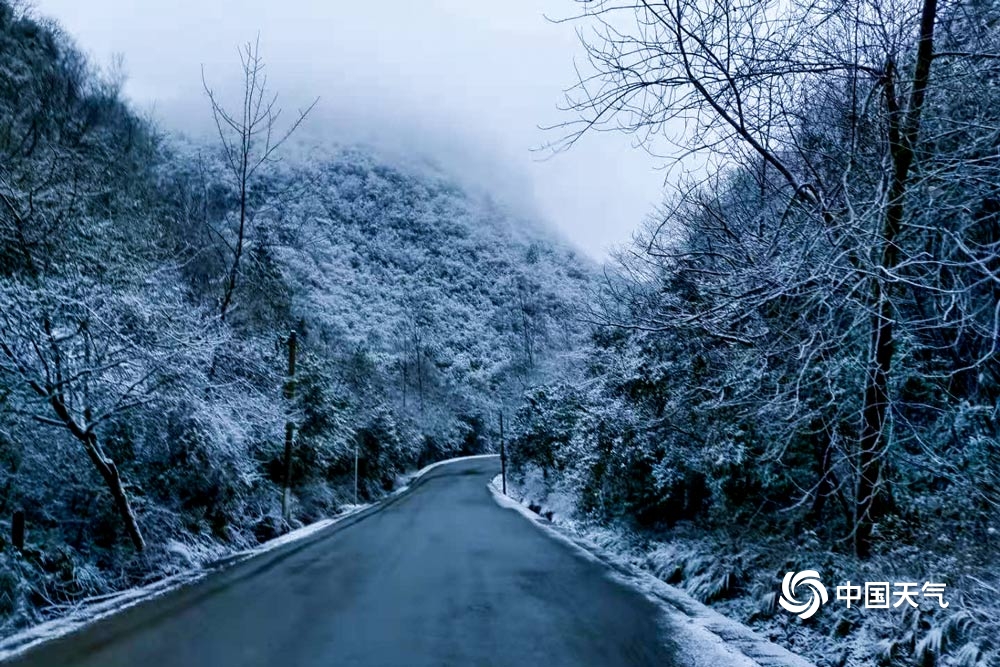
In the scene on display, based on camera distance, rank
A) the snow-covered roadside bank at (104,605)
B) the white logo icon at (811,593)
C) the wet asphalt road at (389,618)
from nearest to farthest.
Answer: the wet asphalt road at (389,618), the white logo icon at (811,593), the snow-covered roadside bank at (104,605)

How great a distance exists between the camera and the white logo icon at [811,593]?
22.5ft

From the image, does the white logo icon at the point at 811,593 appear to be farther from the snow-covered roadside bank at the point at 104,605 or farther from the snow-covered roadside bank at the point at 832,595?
the snow-covered roadside bank at the point at 104,605

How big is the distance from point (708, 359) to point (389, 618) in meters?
5.81

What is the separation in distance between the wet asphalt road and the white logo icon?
1.40 meters

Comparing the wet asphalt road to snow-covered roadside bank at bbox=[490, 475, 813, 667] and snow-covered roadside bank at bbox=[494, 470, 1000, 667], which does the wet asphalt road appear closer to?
snow-covered roadside bank at bbox=[490, 475, 813, 667]

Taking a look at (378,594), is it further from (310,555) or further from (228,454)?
(228,454)

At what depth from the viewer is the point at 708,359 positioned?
10445mm

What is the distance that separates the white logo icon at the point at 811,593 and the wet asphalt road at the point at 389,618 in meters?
1.40

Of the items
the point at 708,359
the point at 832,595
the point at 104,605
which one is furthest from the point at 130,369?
the point at 832,595

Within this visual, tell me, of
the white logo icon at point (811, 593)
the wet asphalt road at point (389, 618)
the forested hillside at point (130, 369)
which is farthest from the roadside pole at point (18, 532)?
the white logo icon at point (811, 593)

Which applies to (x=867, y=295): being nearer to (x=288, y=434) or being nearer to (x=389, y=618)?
(x=389, y=618)

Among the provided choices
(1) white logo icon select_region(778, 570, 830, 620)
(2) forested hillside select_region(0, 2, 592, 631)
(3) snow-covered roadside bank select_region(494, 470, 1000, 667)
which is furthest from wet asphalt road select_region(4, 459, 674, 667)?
(2) forested hillside select_region(0, 2, 592, 631)

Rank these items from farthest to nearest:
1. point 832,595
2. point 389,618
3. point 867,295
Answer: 1. point 389,618
2. point 832,595
3. point 867,295

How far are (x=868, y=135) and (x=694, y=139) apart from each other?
55.1 inches
